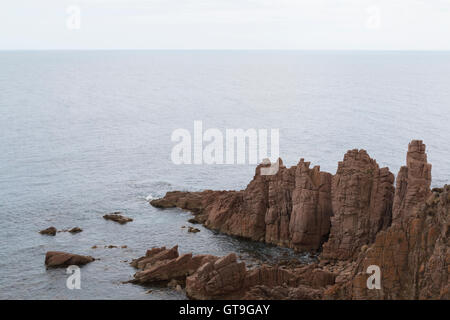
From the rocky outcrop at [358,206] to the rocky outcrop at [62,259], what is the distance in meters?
27.3

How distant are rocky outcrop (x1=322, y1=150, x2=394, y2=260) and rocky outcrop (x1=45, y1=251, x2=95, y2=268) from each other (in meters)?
27.3

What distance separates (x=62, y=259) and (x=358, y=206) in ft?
111

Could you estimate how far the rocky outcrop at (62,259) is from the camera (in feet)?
219

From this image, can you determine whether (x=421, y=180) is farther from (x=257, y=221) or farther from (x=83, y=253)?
(x=83, y=253)

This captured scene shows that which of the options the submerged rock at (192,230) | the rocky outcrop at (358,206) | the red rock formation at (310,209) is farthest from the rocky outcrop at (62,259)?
the rocky outcrop at (358,206)

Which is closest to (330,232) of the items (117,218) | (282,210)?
(282,210)

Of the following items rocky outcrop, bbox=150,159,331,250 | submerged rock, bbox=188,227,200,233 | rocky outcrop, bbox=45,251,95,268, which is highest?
rocky outcrop, bbox=150,159,331,250

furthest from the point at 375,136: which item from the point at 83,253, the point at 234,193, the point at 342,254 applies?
the point at 83,253

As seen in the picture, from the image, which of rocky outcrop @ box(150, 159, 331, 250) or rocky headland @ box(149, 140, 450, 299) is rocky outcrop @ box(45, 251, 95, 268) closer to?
rocky headland @ box(149, 140, 450, 299)

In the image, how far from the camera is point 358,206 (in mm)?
69188

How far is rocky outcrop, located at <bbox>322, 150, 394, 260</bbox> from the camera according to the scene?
68000mm

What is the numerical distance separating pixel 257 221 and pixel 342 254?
12.8m

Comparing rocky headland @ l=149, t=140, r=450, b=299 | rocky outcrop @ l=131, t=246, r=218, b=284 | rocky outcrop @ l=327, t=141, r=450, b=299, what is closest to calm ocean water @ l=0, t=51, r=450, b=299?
rocky outcrop @ l=131, t=246, r=218, b=284
